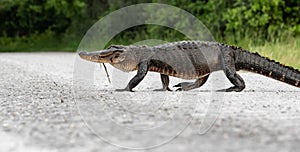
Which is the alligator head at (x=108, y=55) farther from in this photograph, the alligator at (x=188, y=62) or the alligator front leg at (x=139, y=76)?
the alligator front leg at (x=139, y=76)

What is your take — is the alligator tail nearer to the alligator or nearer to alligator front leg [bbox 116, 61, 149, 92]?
the alligator

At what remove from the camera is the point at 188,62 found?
680cm

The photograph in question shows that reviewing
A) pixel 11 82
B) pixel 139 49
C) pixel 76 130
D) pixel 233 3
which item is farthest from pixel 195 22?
pixel 76 130

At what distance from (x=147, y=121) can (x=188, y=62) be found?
278 cm

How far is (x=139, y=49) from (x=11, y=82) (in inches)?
105

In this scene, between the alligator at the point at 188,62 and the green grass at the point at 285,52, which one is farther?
the green grass at the point at 285,52

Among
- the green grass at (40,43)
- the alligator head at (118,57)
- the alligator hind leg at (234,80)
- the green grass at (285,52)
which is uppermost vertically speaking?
the alligator head at (118,57)

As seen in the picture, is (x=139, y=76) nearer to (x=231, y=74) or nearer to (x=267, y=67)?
(x=231, y=74)

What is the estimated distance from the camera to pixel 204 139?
11.6 ft

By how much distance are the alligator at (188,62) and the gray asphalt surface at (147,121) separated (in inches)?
14.9

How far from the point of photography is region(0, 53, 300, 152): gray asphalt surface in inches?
135

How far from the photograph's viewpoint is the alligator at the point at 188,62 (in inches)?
263

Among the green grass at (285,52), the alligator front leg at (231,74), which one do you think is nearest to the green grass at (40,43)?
the green grass at (285,52)

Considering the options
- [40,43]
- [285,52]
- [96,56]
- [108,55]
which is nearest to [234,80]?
[108,55]
